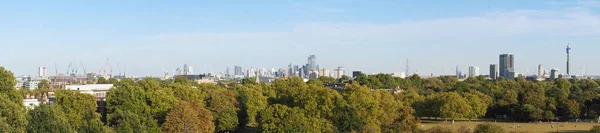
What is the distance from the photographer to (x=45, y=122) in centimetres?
2958

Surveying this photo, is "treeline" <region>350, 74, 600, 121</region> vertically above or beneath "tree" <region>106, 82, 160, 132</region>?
beneath

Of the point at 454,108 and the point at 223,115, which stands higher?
the point at 223,115

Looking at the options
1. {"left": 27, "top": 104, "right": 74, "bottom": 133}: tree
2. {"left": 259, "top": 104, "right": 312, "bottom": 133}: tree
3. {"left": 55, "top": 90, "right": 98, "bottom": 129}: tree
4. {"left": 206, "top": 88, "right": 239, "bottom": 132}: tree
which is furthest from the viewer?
{"left": 206, "top": 88, "right": 239, "bottom": 132}: tree

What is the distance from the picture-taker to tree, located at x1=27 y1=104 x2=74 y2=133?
29.4m

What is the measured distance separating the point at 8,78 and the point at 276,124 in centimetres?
1571

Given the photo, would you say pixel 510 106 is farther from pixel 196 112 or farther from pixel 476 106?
pixel 196 112

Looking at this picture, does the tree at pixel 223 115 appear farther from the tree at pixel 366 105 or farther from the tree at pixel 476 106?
the tree at pixel 476 106

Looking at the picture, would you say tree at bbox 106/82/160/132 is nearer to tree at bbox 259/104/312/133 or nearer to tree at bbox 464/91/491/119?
tree at bbox 259/104/312/133

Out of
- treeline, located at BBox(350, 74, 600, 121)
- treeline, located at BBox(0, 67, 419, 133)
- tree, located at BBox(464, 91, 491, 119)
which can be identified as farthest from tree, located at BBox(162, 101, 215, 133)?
tree, located at BBox(464, 91, 491, 119)

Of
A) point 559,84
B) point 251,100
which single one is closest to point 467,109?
point 251,100

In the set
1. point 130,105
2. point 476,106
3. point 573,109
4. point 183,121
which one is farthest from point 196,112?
point 573,109

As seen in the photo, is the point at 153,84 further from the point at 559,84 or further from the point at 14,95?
the point at 559,84

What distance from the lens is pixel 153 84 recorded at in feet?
147

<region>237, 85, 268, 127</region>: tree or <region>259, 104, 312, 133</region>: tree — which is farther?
<region>237, 85, 268, 127</region>: tree
